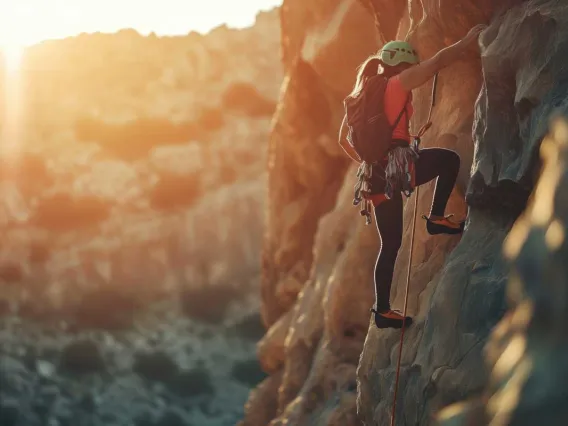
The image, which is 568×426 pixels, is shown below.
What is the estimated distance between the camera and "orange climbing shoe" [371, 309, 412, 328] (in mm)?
7609

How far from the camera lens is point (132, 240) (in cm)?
6512

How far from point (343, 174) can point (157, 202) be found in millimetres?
46460

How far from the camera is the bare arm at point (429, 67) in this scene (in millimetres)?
6500

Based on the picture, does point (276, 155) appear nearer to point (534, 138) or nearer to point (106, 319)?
point (534, 138)

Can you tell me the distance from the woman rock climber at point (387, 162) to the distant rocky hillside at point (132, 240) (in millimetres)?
51743

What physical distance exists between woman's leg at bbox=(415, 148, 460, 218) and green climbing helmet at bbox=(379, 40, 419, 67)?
1020 millimetres

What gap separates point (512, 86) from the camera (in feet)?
21.7

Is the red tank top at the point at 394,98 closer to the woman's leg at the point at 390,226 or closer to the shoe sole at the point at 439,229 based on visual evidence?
the woman's leg at the point at 390,226

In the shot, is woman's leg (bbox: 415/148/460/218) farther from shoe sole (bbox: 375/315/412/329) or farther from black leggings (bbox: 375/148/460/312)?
shoe sole (bbox: 375/315/412/329)

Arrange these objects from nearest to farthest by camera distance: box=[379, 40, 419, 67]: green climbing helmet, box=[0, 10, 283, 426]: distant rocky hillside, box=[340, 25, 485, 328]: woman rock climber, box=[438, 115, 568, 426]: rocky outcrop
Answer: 1. box=[438, 115, 568, 426]: rocky outcrop
2. box=[340, 25, 485, 328]: woman rock climber
3. box=[379, 40, 419, 67]: green climbing helmet
4. box=[0, 10, 283, 426]: distant rocky hillside

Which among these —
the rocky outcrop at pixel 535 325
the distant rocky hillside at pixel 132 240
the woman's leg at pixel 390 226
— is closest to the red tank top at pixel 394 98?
the woman's leg at pixel 390 226

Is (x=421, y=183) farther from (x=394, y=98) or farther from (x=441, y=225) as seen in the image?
(x=394, y=98)

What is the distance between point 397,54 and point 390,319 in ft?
9.99

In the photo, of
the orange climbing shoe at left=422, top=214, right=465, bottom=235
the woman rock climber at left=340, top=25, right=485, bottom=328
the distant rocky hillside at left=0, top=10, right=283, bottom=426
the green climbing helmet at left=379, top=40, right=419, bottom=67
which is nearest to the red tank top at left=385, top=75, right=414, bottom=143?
the woman rock climber at left=340, top=25, right=485, bottom=328
